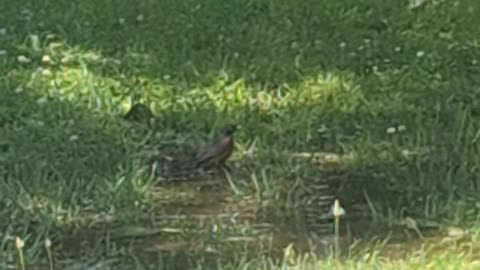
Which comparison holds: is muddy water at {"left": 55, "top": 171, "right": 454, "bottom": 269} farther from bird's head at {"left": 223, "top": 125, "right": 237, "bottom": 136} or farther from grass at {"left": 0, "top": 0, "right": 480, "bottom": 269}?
bird's head at {"left": 223, "top": 125, "right": 237, "bottom": 136}

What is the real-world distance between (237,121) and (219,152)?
2.32 feet

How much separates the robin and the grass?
0.09m

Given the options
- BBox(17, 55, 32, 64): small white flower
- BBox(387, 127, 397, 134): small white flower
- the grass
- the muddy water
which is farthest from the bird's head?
BBox(17, 55, 32, 64): small white flower

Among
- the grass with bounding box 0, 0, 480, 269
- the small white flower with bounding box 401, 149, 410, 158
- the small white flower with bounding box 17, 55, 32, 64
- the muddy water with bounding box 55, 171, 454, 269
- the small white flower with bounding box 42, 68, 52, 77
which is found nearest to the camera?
the muddy water with bounding box 55, 171, 454, 269

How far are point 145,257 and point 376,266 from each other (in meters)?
0.89

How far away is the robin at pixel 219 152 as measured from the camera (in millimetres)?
6137

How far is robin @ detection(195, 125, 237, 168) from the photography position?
6137 millimetres

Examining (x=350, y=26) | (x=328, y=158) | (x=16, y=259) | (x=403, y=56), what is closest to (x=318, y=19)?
(x=350, y=26)

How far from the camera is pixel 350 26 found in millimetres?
8430

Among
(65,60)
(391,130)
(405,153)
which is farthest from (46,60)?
(405,153)

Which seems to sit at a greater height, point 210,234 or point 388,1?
point 388,1

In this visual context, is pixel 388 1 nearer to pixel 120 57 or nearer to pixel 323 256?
A: pixel 120 57

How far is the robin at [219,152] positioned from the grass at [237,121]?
0.30ft

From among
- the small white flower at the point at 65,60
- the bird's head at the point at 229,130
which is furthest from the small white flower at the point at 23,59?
the bird's head at the point at 229,130
